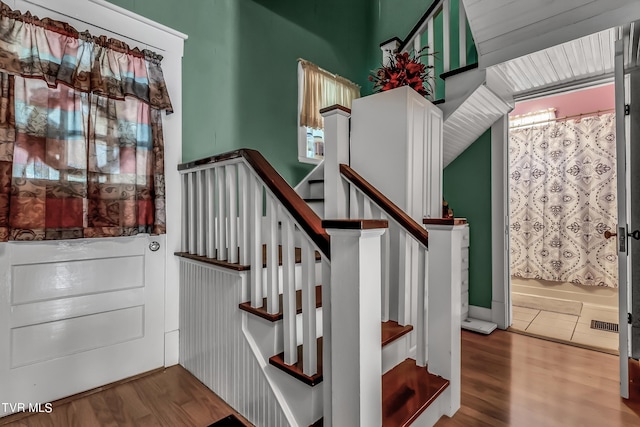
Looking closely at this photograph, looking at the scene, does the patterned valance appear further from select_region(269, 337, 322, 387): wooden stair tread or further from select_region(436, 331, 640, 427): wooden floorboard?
select_region(436, 331, 640, 427): wooden floorboard

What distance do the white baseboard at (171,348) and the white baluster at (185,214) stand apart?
24.1 inches

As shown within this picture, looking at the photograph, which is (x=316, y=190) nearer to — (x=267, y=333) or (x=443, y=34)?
(x=267, y=333)

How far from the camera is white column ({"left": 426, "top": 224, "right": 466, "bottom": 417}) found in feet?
5.21

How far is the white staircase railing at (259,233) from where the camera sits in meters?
1.32

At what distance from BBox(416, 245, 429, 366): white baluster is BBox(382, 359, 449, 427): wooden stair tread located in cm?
7

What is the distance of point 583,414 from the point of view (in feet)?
5.56

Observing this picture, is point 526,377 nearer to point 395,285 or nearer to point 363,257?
point 395,285

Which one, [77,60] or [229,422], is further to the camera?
[77,60]

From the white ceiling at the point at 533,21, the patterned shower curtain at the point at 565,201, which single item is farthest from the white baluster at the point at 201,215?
the patterned shower curtain at the point at 565,201

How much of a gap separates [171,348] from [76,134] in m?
1.53

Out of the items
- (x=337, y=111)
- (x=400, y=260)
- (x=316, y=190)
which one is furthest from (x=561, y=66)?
(x=316, y=190)

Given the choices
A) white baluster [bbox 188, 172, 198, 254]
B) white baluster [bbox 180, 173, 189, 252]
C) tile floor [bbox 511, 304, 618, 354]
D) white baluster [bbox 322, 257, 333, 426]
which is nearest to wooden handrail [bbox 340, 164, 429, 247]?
white baluster [bbox 322, 257, 333, 426]

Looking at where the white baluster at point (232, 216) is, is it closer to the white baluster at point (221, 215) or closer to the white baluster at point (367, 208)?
the white baluster at point (221, 215)

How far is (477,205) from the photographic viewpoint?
10.6 feet
